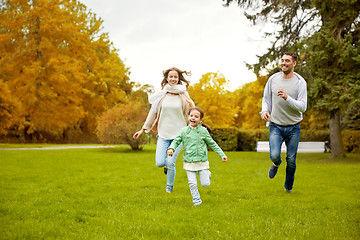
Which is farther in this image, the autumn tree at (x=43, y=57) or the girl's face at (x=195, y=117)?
the autumn tree at (x=43, y=57)

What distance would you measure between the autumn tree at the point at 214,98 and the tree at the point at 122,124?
55.7 feet

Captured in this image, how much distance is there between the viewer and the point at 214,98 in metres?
39.2

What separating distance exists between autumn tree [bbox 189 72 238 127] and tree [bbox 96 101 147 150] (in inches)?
669

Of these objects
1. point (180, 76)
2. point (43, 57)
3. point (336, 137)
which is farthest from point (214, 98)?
point (180, 76)

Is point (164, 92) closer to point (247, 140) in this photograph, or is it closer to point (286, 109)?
point (286, 109)

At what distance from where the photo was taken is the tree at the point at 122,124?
70.7 feet

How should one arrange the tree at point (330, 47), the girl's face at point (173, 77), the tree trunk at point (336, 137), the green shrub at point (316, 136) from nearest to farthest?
the girl's face at point (173, 77)
the tree at point (330, 47)
the tree trunk at point (336, 137)
the green shrub at point (316, 136)

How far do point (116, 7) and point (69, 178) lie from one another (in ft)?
28.9

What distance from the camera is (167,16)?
47.3 ft

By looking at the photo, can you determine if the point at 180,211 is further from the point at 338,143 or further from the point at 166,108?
the point at 338,143

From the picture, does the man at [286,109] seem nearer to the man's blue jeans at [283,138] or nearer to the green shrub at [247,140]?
the man's blue jeans at [283,138]

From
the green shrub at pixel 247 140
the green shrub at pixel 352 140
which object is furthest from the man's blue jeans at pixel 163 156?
the green shrub at pixel 247 140

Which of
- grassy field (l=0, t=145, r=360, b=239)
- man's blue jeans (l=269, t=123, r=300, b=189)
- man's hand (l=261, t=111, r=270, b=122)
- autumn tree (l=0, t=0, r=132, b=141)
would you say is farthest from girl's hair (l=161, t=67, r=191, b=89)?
autumn tree (l=0, t=0, r=132, b=141)

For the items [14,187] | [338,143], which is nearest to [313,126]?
[338,143]
